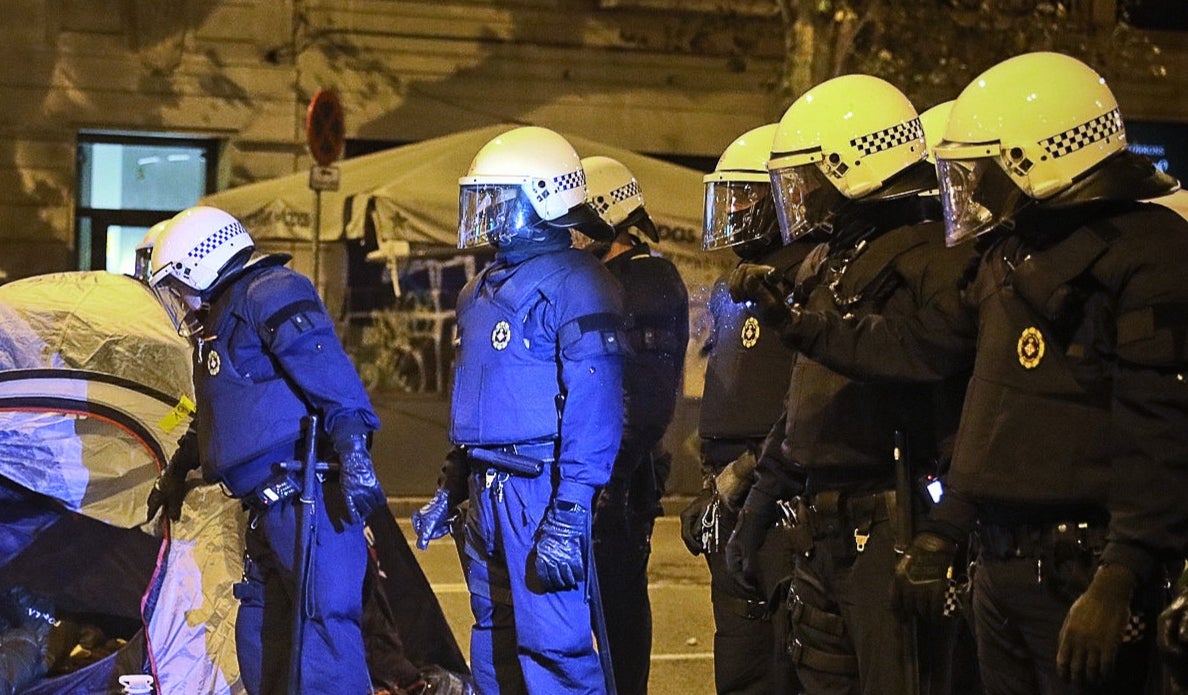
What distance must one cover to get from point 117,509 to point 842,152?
3.44 metres

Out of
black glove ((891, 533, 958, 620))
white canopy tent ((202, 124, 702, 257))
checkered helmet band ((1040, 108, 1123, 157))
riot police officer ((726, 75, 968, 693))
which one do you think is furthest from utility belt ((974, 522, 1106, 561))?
white canopy tent ((202, 124, 702, 257))

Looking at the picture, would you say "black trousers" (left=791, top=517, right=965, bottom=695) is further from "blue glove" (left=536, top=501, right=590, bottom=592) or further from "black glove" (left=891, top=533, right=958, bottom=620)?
"blue glove" (left=536, top=501, right=590, bottom=592)

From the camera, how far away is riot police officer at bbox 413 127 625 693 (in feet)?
16.8

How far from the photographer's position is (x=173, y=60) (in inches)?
627

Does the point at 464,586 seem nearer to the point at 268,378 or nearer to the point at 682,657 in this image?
the point at 682,657

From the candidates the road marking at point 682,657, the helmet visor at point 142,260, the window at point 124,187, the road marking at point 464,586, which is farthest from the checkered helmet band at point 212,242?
the window at point 124,187

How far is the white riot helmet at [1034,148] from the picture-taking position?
3805 millimetres

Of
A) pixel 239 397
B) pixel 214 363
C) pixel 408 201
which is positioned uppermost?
pixel 408 201

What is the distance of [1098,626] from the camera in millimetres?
3426

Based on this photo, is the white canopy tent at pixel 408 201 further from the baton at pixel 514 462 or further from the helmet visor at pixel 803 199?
the helmet visor at pixel 803 199

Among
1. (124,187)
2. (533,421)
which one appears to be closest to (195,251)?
(533,421)

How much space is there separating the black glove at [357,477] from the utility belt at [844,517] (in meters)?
1.64

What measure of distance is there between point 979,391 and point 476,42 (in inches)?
529

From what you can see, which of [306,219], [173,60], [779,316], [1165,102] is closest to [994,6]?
[1165,102]
